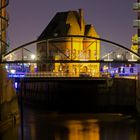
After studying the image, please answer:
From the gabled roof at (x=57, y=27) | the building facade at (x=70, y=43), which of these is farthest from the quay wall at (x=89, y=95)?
the gabled roof at (x=57, y=27)

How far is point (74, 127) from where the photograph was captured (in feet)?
245

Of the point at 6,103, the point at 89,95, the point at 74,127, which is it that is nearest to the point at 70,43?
the point at 89,95

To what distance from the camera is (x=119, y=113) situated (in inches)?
3730

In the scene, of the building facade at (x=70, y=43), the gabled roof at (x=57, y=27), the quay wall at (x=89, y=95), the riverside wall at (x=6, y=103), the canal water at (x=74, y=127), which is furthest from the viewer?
the gabled roof at (x=57, y=27)

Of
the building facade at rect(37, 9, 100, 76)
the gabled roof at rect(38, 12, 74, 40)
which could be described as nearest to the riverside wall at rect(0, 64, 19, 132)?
the building facade at rect(37, 9, 100, 76)

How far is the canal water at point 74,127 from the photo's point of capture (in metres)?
65.4

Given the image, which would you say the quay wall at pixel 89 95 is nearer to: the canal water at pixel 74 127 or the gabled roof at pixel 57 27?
the canal water at pixel 74 127

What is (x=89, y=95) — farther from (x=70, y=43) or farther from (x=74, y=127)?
(x=74, y=127)

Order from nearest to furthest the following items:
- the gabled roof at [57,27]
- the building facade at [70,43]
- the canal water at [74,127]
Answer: the canal water at [74,127] → the building facade at [70,43] → the gabled roof at [57,27]

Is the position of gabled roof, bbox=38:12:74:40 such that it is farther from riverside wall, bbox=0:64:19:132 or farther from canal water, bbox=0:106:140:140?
riverside wall, bbox=0:64:19:132

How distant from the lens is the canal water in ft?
214

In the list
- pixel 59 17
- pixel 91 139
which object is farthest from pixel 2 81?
pixel 59 17

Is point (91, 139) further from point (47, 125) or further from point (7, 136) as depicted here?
point (47, 125)

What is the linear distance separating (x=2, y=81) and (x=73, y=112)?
28744 millimetres
